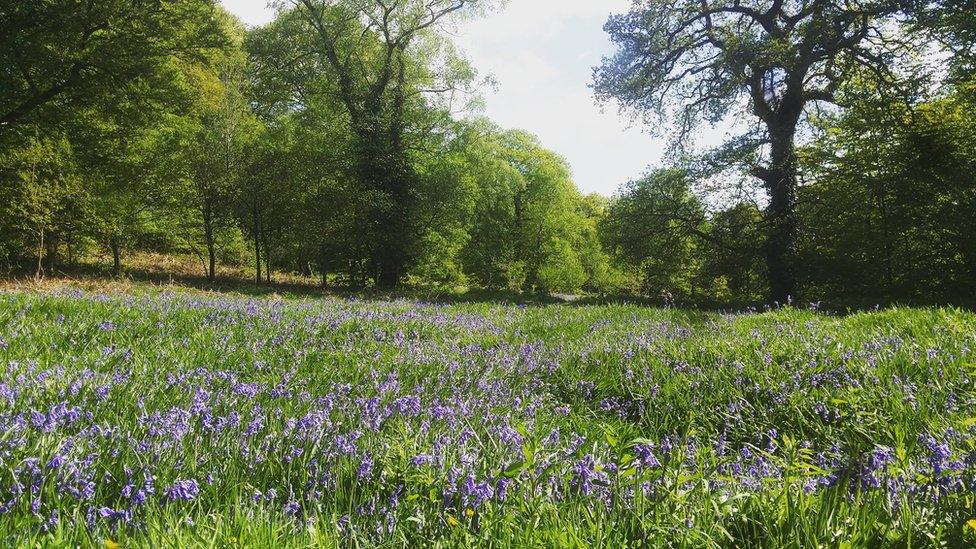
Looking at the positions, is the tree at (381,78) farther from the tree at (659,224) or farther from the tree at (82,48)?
the tree at (659,224)

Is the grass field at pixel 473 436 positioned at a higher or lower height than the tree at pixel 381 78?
lower

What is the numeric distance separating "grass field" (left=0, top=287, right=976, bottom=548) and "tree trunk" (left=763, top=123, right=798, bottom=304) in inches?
462

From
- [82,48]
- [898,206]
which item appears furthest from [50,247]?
[898,206]

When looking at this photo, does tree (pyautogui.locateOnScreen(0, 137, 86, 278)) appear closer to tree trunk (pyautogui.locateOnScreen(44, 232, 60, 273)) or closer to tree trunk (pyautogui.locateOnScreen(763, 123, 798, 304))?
tree trunk (pyautogui.locateOnScreen(44, 232, 60, 273))

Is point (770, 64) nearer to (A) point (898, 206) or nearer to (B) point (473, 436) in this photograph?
(A) point (898, 206)

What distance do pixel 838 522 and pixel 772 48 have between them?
1809cm

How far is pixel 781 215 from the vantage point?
17922 mm

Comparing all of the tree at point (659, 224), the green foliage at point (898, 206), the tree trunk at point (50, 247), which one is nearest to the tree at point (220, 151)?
the tree trunk at point (50, 247)

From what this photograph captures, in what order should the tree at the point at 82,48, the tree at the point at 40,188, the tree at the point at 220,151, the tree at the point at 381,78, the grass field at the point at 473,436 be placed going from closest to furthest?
the grass field at the point at 473,436 < the tree at the point at 40,188 < the tree at the point at 82,48 < the tree at the point at 220,151 < the tree at the point at 381,78

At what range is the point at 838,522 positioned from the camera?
5.23 feet

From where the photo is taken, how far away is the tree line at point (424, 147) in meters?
15.1

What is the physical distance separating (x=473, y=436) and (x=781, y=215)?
1882 cm

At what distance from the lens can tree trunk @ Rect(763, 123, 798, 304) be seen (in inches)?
686

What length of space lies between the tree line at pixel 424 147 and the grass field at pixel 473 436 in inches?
356
